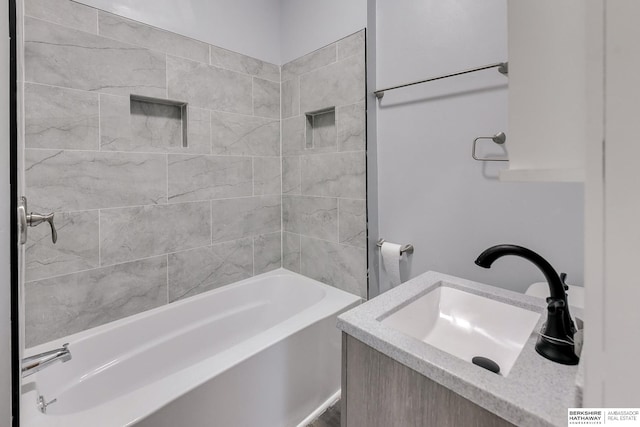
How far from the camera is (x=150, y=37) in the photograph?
1.62 m

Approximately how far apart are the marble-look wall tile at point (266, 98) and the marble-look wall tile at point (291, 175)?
0.37 m

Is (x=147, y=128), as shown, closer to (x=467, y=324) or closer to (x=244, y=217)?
(x=244, y=217)

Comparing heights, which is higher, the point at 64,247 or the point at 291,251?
the point at 64,247

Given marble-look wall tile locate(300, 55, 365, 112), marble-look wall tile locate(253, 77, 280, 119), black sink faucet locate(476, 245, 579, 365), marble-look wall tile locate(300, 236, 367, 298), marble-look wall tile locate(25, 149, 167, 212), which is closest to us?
black sink faucet locate(476, 245, 579, 365)

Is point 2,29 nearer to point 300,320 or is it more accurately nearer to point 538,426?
point 538,426

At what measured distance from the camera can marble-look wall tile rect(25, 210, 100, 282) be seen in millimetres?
1347

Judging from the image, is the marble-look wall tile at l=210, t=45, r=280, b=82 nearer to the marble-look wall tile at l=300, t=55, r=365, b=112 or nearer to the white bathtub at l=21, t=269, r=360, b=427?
the marble-look wall tile at l=300, t=55, r=365, b=112

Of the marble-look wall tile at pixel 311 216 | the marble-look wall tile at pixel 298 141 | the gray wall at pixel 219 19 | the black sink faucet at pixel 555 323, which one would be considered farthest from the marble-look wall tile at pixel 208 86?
the black sink faucet at pixel 555 323

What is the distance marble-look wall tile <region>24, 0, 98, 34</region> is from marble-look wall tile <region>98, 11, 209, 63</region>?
36mm

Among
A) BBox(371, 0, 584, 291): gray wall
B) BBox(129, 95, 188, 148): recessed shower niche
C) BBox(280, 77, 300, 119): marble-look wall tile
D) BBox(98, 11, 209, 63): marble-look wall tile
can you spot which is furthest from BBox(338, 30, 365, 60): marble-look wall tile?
BBox(129, 95, 188, 148): recessed shower niche

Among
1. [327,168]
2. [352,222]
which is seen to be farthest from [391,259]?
[327,168]

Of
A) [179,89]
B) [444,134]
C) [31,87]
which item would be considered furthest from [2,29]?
[444,134]

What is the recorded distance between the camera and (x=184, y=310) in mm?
1799

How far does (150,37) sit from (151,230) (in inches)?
43.6
